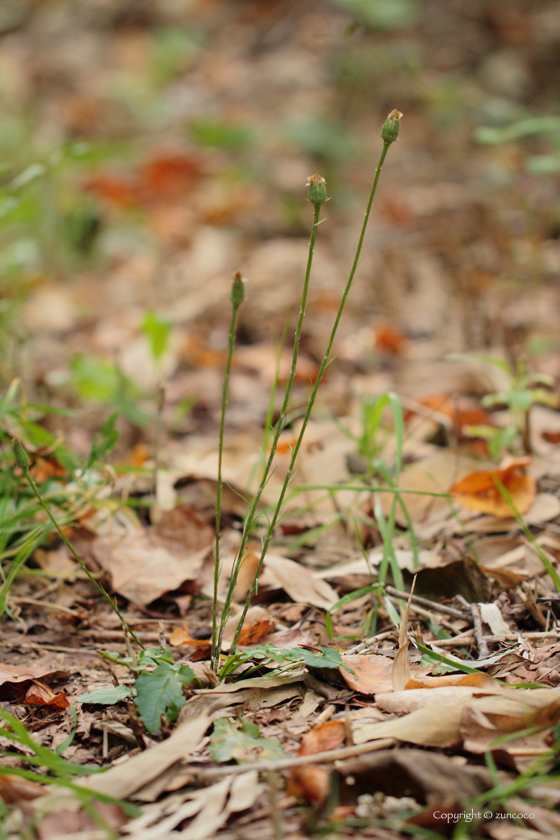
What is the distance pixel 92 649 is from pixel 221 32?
21.0 ft

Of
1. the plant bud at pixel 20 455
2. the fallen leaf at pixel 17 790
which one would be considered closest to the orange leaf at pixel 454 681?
the fallen leaf at pixel 17 790

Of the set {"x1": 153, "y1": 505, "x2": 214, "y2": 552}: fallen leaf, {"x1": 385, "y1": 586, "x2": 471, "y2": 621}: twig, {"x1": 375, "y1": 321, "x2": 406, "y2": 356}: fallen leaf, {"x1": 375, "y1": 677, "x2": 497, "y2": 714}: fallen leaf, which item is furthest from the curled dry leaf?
{"x1": 375, "y1": 321, "x2": 406, "y2": 356}: fallen leaf

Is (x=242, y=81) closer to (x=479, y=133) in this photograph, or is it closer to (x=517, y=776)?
(x=479, y=133)

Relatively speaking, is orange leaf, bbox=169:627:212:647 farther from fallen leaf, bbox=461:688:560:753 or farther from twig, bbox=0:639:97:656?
fallen leaf, bbox=461:688:560:753

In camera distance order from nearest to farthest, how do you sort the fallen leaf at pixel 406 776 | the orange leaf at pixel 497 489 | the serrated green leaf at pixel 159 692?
the fallen leaf at pixel 406 776
the serrated green leaf at pixel 159 692
the orange leaf at pixel 497 489

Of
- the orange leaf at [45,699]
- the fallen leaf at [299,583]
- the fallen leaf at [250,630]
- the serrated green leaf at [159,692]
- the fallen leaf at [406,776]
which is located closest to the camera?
the fallen leaf at [406,776]

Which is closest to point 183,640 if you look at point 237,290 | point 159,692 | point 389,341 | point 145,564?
point 159,692

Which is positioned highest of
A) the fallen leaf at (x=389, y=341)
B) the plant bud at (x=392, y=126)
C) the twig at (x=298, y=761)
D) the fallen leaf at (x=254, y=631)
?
the plant bud at (x=392, y=126)

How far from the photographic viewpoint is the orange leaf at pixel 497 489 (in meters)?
1.60

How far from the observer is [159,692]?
980 millimetres

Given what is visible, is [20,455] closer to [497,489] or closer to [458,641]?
[458,641]

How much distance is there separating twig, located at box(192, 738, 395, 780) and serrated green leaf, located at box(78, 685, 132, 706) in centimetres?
19

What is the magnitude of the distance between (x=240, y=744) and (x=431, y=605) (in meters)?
0.51

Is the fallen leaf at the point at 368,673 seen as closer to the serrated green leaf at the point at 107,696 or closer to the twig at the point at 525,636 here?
the twig at the point at 525,636
